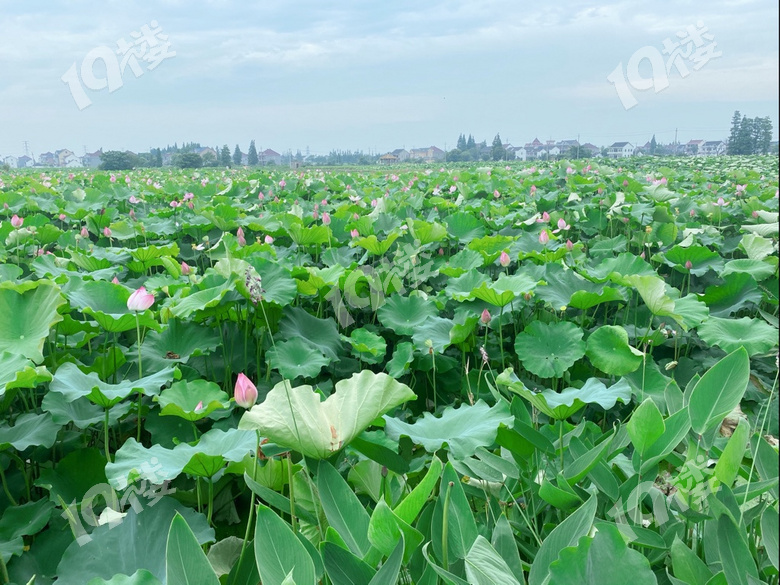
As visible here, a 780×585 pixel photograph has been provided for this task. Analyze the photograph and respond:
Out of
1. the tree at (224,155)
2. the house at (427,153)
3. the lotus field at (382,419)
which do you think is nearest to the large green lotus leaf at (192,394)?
the lotus field at (382,419)

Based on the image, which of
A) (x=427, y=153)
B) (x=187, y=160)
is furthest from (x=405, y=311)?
(x=427, y=153)

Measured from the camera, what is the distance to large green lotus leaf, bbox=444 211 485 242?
9.73 feet

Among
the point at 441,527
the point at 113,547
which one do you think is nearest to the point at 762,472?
the point at 441,527

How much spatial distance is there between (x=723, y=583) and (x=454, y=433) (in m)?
0.44

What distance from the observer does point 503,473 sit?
0.99 metres

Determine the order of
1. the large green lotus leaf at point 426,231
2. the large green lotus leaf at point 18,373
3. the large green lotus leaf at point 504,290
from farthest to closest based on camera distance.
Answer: the large green lotus leaf at point 426,231, the large green lotus leaf at point 504,290, the large green lotus leaf at point 18,373

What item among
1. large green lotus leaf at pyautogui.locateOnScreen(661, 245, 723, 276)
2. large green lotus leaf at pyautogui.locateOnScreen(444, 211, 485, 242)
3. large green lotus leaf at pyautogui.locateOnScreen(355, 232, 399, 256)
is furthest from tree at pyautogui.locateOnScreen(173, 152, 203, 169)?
large green lotus leaf at pyautogui.locateOnScreen(661, 245, 723, 276)

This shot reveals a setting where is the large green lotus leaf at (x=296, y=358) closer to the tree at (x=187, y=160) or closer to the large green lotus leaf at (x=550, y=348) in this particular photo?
the large green lotus leaf at (x=550, y=348)

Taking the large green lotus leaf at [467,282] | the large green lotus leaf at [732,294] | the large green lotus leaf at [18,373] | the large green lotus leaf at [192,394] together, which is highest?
the large green lotus leaf at [18,373]

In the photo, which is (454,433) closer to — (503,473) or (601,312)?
(503,473)

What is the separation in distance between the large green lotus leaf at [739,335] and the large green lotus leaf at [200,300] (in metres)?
1.31

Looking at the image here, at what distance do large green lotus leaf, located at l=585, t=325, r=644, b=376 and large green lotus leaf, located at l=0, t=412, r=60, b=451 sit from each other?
127 cm

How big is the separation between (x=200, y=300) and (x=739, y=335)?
4.89ft

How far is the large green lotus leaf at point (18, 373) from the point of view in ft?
3.65
